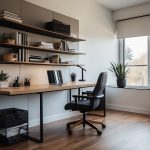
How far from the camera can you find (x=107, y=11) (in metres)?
5.35

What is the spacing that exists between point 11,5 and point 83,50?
77.4 inches

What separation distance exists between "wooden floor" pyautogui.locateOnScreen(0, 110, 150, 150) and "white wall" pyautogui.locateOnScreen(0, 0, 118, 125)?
394mm

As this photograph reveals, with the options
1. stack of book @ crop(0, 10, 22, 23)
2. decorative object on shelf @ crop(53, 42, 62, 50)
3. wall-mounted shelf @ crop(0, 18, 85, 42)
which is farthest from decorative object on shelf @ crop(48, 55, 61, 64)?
stack of book @ crop(0, 10, 22, 23)

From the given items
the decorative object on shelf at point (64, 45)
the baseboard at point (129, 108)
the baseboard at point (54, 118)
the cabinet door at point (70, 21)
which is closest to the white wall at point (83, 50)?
the baseboard at point (54, 118)

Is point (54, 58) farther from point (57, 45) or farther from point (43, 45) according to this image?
A: point (43, 45)

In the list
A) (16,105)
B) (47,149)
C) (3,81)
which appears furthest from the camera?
(16,105)

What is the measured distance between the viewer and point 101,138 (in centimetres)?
285

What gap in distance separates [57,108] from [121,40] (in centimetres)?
291

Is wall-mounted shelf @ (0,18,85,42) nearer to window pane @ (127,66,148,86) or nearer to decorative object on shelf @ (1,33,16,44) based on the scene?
decorative object on shelf @ (1,33,16,44)

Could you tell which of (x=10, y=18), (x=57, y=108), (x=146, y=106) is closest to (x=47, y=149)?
(x=57, y=108)

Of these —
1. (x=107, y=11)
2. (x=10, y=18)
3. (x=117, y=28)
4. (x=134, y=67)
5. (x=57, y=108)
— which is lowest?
(x=57, y=108)

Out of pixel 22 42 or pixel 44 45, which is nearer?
pixel 22 42

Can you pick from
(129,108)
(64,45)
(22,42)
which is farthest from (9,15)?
(129,108)

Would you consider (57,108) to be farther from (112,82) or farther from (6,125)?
(112,82)
